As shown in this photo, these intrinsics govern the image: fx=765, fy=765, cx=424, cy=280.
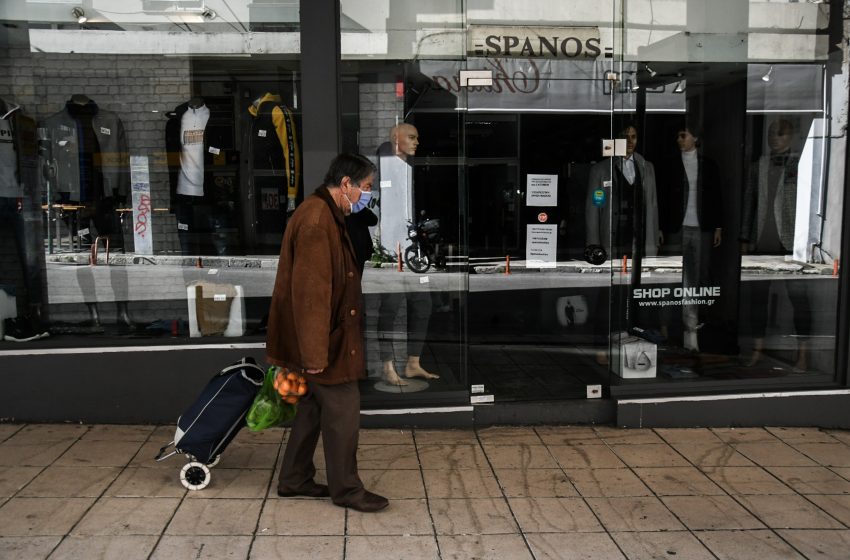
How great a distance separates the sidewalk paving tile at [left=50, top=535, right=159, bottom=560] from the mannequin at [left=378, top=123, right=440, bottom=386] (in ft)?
7.98

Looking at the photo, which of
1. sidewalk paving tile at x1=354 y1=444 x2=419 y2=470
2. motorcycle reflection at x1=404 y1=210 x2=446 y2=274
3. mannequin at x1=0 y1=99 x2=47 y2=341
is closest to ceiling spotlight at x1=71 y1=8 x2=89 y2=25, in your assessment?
mannequin at x1=0 y1=99 x2=47 y2=341

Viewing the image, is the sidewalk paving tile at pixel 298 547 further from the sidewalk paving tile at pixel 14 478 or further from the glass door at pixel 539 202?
the glass door at pixel 539 202

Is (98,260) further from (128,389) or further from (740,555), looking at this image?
(740,555)

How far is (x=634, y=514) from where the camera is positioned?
403 centimetres

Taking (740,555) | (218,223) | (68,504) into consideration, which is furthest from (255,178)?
(740,555)

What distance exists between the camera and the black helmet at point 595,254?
7.64 m

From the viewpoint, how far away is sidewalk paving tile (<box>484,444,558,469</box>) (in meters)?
4.72

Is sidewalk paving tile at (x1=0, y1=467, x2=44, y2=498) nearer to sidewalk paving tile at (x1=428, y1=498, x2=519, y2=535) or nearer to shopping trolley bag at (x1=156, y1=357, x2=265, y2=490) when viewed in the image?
shopping trolley bag at (x1=156, y1=357, x2=265, y2=490)

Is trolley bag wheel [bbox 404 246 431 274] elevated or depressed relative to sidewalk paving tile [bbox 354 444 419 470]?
elevated

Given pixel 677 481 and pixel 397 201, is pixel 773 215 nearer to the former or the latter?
pixel 677 481

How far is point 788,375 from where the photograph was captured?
573 cm

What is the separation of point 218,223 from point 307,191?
1197 mm

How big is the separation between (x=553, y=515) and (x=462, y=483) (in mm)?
616

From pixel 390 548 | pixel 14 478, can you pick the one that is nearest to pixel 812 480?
pixel 390 548
